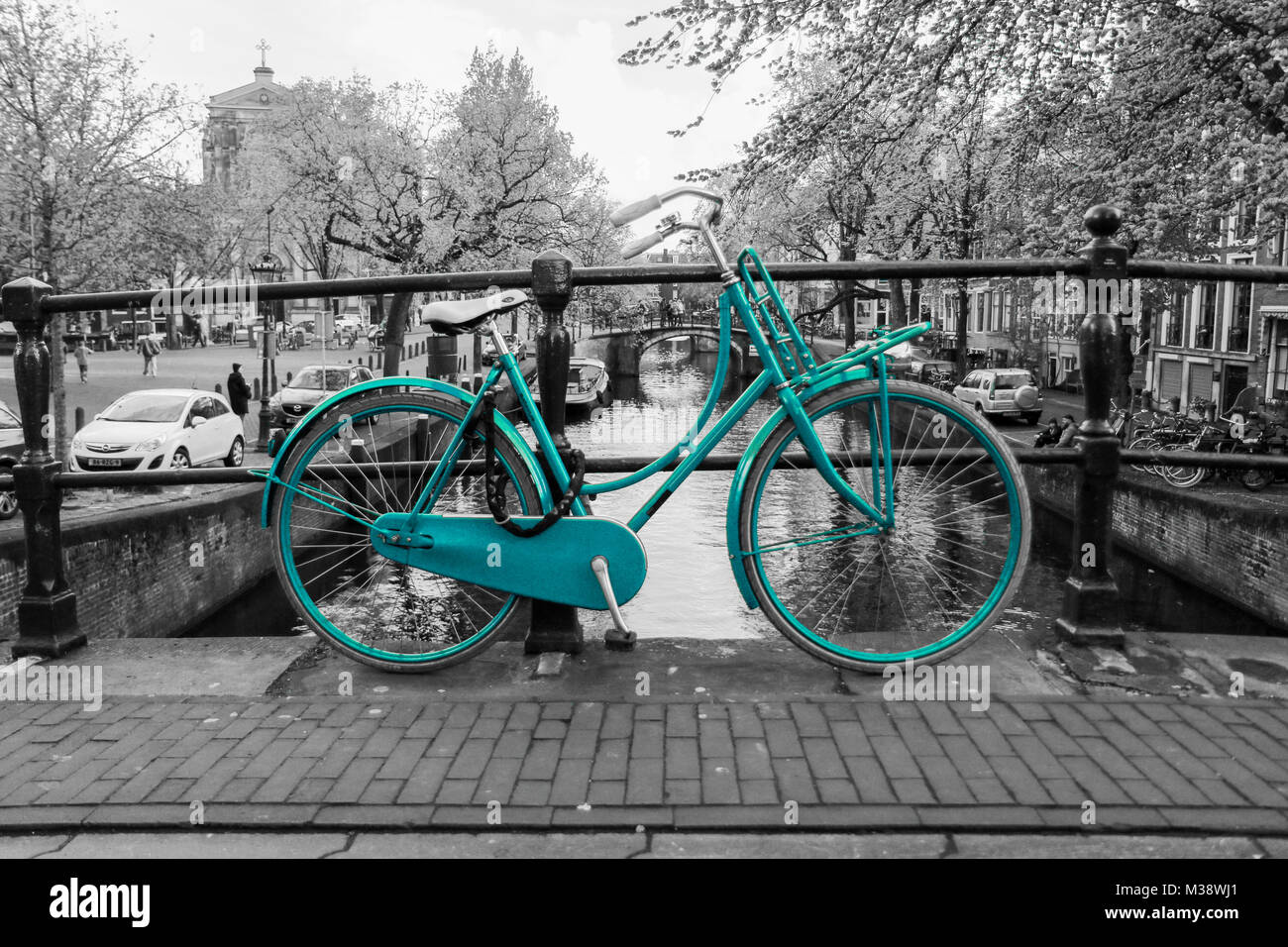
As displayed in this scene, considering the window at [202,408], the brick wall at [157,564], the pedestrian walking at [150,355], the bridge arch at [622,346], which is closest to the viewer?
the brick wall at [157,564]

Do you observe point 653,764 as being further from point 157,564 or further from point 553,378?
point 157,564

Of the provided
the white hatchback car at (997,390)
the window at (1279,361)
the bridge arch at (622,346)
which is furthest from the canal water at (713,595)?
the bridge arch at (622,346)

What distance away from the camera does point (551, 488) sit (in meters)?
3.39

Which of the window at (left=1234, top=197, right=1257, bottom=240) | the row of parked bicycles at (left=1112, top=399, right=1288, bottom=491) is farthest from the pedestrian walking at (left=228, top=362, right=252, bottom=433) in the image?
the window at (left=1234, top=197, right=1257, bottom=240)

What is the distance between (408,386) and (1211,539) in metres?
15.4

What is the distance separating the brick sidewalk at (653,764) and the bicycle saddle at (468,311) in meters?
1.12

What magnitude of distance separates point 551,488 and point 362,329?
70.4 m

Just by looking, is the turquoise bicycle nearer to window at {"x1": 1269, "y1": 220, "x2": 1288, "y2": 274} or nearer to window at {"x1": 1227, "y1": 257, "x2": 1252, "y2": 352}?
window at {"x1": 1269, "y1": 220, "x2": 1288, "y2": 274}

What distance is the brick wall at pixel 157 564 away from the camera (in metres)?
11.0

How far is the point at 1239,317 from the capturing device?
97.7 ft

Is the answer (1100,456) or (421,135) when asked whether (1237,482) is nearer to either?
(1100,456)

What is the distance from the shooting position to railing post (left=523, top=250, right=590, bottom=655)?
339cm

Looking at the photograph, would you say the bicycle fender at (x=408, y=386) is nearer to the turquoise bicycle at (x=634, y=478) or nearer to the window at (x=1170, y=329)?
the turquoise bicycle at (x=634, y=478)

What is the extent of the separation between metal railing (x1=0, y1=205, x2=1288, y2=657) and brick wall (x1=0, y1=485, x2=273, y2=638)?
5.85 meters
